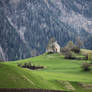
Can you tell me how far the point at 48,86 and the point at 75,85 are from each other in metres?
8.46

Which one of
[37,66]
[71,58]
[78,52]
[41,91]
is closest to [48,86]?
[41,91]

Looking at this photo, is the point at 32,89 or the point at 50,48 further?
the point at 50,48

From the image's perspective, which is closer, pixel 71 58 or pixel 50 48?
pixel 71 58

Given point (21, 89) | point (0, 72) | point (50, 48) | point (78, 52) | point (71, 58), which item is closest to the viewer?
point (21, 89)

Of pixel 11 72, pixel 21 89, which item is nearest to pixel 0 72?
pixel 11 72

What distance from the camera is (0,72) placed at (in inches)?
1513

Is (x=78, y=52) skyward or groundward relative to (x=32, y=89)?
groundward

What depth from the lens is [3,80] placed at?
36.7 m

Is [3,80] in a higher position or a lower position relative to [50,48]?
higher

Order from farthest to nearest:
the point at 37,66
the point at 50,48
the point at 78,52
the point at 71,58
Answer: the point at 50,48 < the point at 78,52 < the point at 71,58 < the point at 37,66

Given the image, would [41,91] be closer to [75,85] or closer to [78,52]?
[75,85]

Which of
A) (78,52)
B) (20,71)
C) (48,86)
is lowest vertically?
(78,52)

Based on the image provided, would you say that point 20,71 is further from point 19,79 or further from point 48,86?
point 48,86

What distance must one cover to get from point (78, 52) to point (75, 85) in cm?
6922
